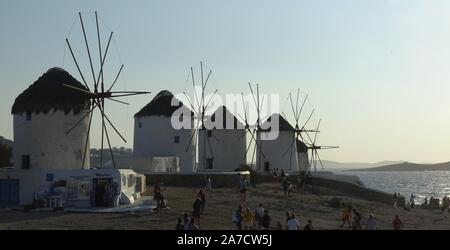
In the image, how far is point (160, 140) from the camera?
166ft

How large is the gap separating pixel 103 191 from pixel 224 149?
2652 cm

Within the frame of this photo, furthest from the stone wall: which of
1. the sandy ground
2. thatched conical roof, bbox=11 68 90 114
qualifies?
thatched conical roof, bbox=11 68 90 114

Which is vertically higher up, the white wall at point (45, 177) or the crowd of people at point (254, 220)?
the white wall at point (45, 177)

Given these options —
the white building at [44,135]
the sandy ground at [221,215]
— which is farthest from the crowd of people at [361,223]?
the white building at [44,135]

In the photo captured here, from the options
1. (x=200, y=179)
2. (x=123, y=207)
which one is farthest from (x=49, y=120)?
(x=200, y=179)

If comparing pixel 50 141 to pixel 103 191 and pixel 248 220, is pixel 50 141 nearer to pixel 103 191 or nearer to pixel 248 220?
pixel 103 191

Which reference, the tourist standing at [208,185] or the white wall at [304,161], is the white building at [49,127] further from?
the white wall at [304,161]

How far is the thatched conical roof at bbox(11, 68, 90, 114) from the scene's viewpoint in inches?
1347

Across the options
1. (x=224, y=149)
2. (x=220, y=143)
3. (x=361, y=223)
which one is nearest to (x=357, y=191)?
(x=224, y=149)

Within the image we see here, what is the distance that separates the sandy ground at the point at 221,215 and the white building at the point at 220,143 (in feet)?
31.5

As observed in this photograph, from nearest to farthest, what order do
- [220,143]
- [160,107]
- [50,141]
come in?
[50,141], [160,107], [220,143]

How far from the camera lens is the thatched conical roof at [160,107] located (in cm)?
5059

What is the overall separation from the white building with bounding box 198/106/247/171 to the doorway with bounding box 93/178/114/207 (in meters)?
25.3

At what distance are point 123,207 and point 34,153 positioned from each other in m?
7.60
